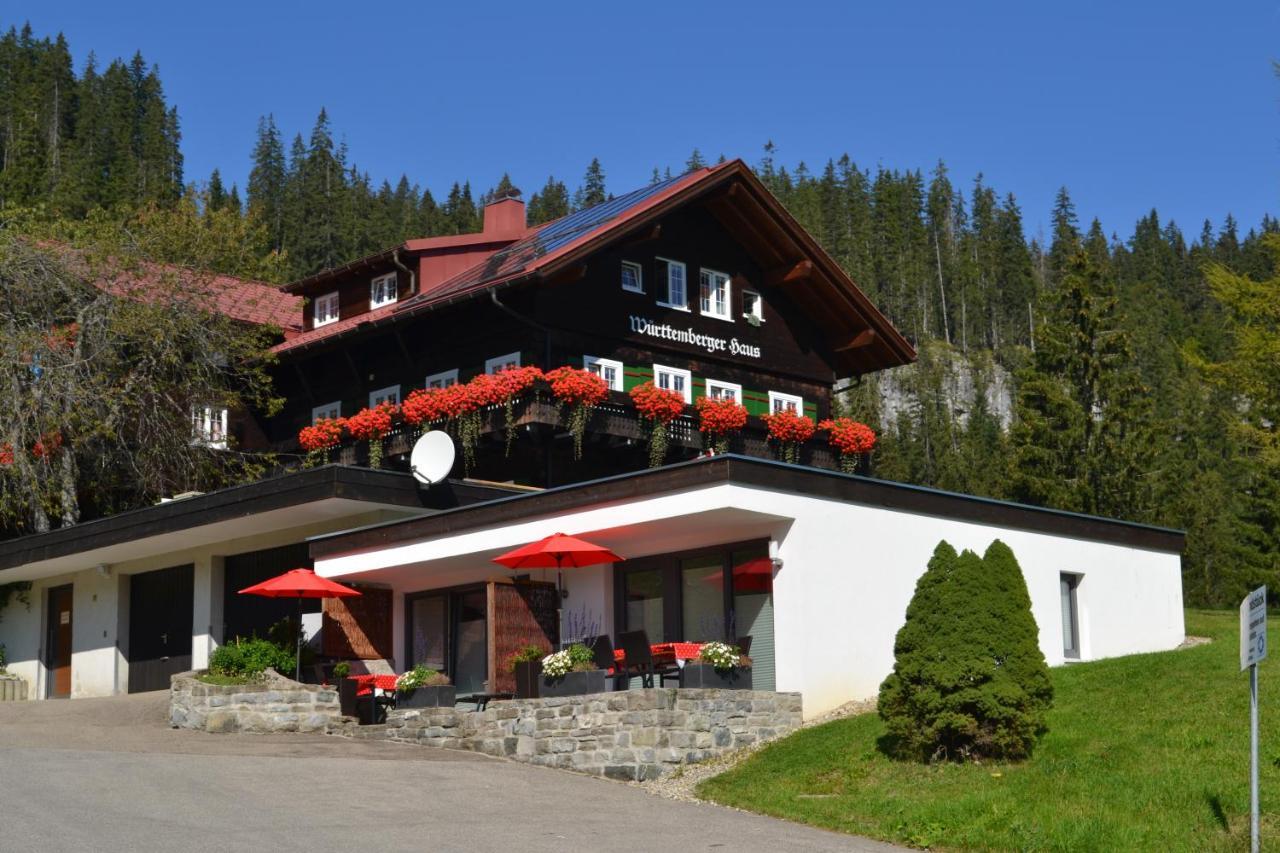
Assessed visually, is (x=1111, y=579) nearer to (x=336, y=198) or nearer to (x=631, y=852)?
(x=631, y=852)

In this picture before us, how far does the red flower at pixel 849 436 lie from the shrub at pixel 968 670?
15996 millimetres

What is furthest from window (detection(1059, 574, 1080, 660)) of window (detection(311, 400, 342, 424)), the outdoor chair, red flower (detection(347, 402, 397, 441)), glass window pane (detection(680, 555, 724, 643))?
window (detection(311, 400, 342, 424))

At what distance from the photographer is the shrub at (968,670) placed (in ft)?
51.0

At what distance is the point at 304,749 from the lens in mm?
19734

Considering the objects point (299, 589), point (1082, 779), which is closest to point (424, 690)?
point (299, 589)

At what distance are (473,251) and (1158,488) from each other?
987 inches

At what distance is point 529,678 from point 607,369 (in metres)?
12.3

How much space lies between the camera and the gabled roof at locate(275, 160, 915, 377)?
3108 centimetres

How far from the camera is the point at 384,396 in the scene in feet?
112

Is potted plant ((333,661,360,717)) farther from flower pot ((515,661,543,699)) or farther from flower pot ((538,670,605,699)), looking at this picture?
flower pot ((538,670,605,699))

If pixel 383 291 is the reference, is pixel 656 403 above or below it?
below

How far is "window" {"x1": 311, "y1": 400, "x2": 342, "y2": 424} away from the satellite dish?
9608 millimetres

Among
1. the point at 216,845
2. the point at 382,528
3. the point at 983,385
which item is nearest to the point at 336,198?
the point at 983,385

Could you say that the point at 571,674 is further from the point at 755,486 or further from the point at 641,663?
the point at 755,486
